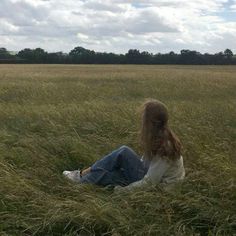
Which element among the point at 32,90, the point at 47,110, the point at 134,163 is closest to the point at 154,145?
the point at 134,163

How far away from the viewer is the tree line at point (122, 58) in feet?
240

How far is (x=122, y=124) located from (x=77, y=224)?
12.2 ft

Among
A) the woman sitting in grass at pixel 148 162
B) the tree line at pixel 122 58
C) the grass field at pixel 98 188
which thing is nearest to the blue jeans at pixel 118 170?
the woman sitting in grass at pixel 148 162

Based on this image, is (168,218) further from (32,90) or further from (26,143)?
(32,90)

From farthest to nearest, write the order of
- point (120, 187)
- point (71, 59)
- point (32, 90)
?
point (71, 59) → point (32, 90) → point (120, 187)

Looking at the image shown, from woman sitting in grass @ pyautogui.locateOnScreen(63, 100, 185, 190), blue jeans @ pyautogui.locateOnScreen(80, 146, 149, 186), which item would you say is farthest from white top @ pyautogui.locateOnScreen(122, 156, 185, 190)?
blue jeans @ pyautogui.locateOnScreen(80, 146, 149, 186)

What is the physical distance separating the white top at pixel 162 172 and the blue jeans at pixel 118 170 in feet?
0.81

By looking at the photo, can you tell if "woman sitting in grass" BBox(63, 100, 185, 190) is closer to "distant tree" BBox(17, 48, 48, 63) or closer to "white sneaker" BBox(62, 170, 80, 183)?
"white sneaker" BBox(62, 170, 80, 183)

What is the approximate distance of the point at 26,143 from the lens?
6242mm

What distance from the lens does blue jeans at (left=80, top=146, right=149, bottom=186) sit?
494cm

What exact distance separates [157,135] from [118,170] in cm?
62

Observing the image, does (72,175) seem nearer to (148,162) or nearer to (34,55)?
(148,162)

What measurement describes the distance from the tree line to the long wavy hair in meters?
68.4

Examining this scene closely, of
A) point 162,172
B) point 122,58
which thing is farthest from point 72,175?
point 122,58
